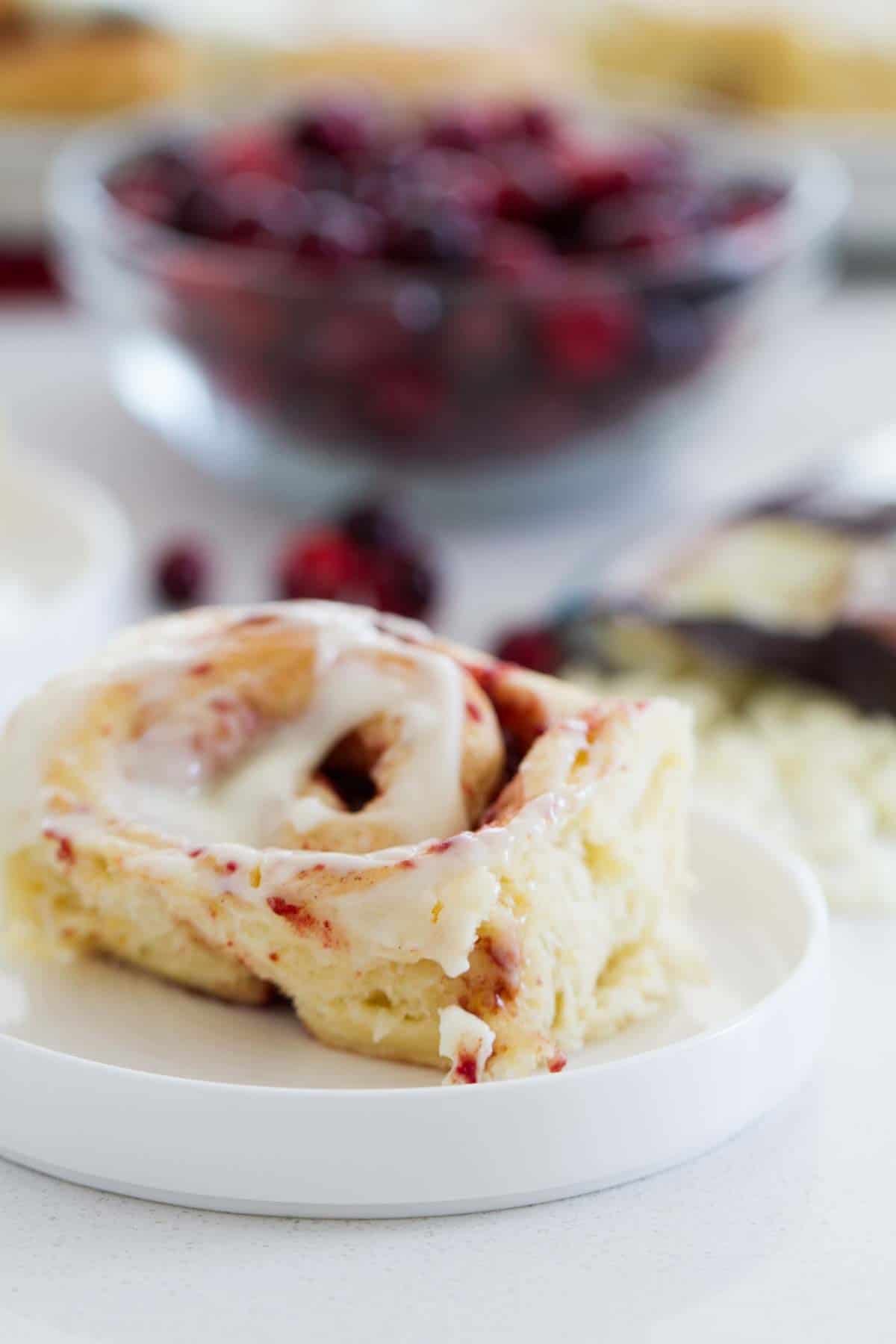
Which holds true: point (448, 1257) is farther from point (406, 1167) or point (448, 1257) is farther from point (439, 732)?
point (439, 732)

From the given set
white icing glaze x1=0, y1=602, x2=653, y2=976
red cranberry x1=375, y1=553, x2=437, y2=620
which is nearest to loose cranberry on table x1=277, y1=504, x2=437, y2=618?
red cranberry x1=375, y1=553, x2=437, y2=620

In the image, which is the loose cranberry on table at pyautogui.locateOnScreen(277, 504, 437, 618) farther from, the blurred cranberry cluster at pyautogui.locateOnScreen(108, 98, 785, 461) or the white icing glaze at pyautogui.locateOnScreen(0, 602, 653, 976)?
the white icing glaze at pyautogui.locateOnScreen(0, 602, 653, 976)

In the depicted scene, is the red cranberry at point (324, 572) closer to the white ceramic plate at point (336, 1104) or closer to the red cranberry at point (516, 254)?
the red cranberry at point (516, 254)

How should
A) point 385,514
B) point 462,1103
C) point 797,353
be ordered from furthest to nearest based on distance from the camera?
point 797,353
point 385,514
point 462,1103

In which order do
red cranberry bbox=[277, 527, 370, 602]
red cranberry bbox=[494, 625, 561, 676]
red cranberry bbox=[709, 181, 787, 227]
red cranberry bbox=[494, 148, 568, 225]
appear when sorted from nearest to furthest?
1. red cranberry bbox=[494, 625, 561, 676]
2. red cranberry bbox=[277, 527, 370, 602]
3. red cranberry bbox=[494, 148, 568, 225]
4. red cranberry bbox=[709, 181, 787, 227]

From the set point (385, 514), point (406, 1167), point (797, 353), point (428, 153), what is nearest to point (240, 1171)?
point (406, 1167)

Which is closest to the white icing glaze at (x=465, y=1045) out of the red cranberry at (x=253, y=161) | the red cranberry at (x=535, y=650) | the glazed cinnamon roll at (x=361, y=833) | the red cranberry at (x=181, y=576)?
the glazed cinnamon roll at (x=361, y=833)

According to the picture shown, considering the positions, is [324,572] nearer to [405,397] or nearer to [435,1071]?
[405,397]
